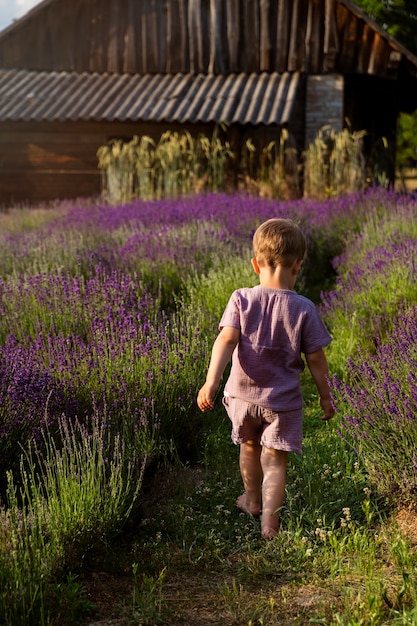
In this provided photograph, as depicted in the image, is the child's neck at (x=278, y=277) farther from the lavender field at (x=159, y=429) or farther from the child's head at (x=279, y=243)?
the lavender field at (x=159, y=429)

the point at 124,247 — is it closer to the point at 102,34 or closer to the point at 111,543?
the point at 111,543

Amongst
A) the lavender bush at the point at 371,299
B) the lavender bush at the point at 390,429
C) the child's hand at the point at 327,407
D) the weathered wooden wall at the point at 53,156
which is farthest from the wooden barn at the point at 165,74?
the child's hand at the point at 327,407

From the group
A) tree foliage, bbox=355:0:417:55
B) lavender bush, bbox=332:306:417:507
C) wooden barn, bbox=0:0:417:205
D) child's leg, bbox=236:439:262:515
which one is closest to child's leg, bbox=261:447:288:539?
child's leg, bbox=236:439:262:515

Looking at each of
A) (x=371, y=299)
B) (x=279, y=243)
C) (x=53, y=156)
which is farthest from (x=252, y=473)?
(x=53, y=156)

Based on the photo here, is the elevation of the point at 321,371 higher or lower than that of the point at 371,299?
higher

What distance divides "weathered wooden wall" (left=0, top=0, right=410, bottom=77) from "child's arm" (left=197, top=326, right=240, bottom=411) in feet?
46.3

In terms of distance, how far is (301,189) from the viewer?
619 inches

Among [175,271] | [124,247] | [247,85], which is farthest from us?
[247,85]

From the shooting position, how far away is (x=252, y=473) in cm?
378

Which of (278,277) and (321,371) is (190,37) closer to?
(278,277)

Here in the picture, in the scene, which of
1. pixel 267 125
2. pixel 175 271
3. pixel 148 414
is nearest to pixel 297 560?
pixel 148 414

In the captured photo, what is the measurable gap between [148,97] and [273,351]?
14.1m

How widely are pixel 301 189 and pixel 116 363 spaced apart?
1191 cm

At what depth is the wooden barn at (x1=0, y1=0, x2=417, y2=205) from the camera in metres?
16.4
